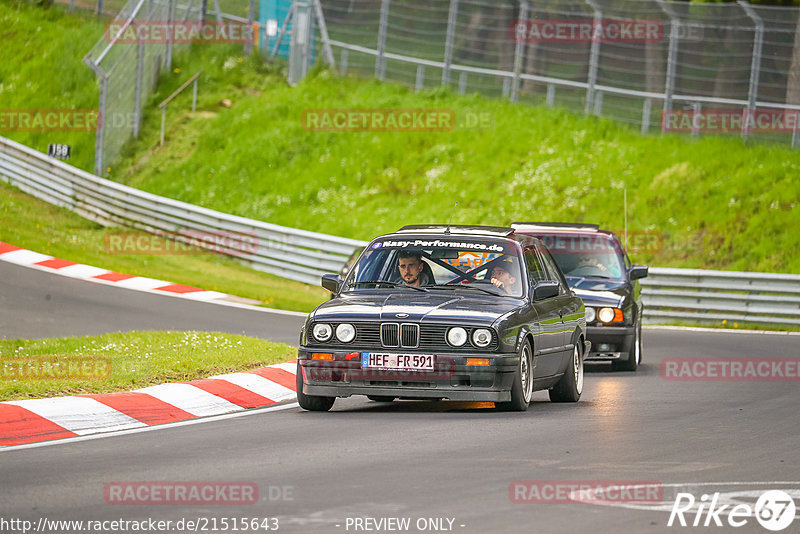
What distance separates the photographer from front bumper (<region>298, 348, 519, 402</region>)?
36.1 ft

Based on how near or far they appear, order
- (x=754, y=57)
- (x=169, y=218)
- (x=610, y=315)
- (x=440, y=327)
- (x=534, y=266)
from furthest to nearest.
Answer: (x=169, y=218) → (x=754, y=57) → (x=610, y=315) → (x=534, y=266) → (x=440, y=327)

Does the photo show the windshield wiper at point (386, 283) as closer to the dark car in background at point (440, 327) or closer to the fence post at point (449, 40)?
the dark car in background at point (440, 327)

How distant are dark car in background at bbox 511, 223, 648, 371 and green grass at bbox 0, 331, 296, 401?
3646 millimetres

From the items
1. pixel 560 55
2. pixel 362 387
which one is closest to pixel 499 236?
pixel 362 387

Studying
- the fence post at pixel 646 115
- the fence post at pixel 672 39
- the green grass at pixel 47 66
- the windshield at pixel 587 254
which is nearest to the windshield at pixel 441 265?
the windshield at pixel 587 254

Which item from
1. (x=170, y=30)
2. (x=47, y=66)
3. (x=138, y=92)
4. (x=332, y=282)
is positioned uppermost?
(x=170, y=30)

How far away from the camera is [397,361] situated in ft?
36.2

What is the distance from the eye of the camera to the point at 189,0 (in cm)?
4031

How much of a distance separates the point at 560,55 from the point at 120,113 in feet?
38.2

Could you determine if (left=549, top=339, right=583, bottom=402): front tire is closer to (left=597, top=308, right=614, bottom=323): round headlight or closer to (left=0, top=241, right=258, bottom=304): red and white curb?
(left=597, top=308, right=614, bottom=323): round headlight

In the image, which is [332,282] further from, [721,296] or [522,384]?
[721,296]

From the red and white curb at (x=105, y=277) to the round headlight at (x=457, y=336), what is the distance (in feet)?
43.0

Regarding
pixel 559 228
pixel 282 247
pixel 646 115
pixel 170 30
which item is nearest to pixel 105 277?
pixel 282 247

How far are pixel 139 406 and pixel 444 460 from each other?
3.41 metres
